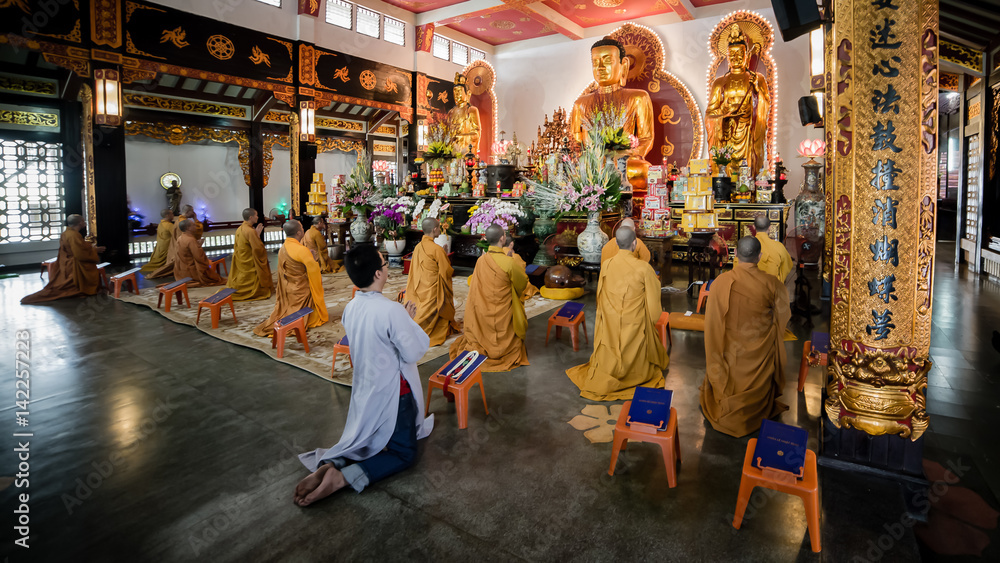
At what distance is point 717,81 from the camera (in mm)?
11719

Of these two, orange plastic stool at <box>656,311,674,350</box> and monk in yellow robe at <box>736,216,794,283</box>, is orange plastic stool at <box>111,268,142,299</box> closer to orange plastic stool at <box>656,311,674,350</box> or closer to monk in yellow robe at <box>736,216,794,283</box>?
orange plastic stool at <box>656,311,674,350</box>

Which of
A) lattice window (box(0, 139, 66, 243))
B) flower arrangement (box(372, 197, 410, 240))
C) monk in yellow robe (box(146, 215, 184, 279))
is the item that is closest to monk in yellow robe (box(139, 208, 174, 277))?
monk in yellow robe (box(146, 215, 184, 279))

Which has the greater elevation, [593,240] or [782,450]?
[593,240]

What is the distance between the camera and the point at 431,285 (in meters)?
5.27

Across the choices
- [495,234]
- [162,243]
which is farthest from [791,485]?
[162,243]

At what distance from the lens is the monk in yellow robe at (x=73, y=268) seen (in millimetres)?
7262

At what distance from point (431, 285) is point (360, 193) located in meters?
5.72

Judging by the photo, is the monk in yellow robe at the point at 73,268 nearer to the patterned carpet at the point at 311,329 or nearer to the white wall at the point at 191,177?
the patterned carpet at the point at 311,329

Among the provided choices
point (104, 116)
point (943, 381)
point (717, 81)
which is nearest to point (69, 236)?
point (104, 116)

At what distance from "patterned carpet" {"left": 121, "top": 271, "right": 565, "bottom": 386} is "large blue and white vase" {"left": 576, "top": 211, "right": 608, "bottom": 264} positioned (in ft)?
2.57

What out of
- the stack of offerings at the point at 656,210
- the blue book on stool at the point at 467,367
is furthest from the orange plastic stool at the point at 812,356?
the stack of offerings at the point at 656,210

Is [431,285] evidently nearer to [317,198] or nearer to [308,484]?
[308,484]

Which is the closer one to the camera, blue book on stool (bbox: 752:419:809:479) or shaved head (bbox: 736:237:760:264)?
blue book on stool (bbox: 752:419:809:479)

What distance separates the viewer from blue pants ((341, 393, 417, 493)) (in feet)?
8.82
